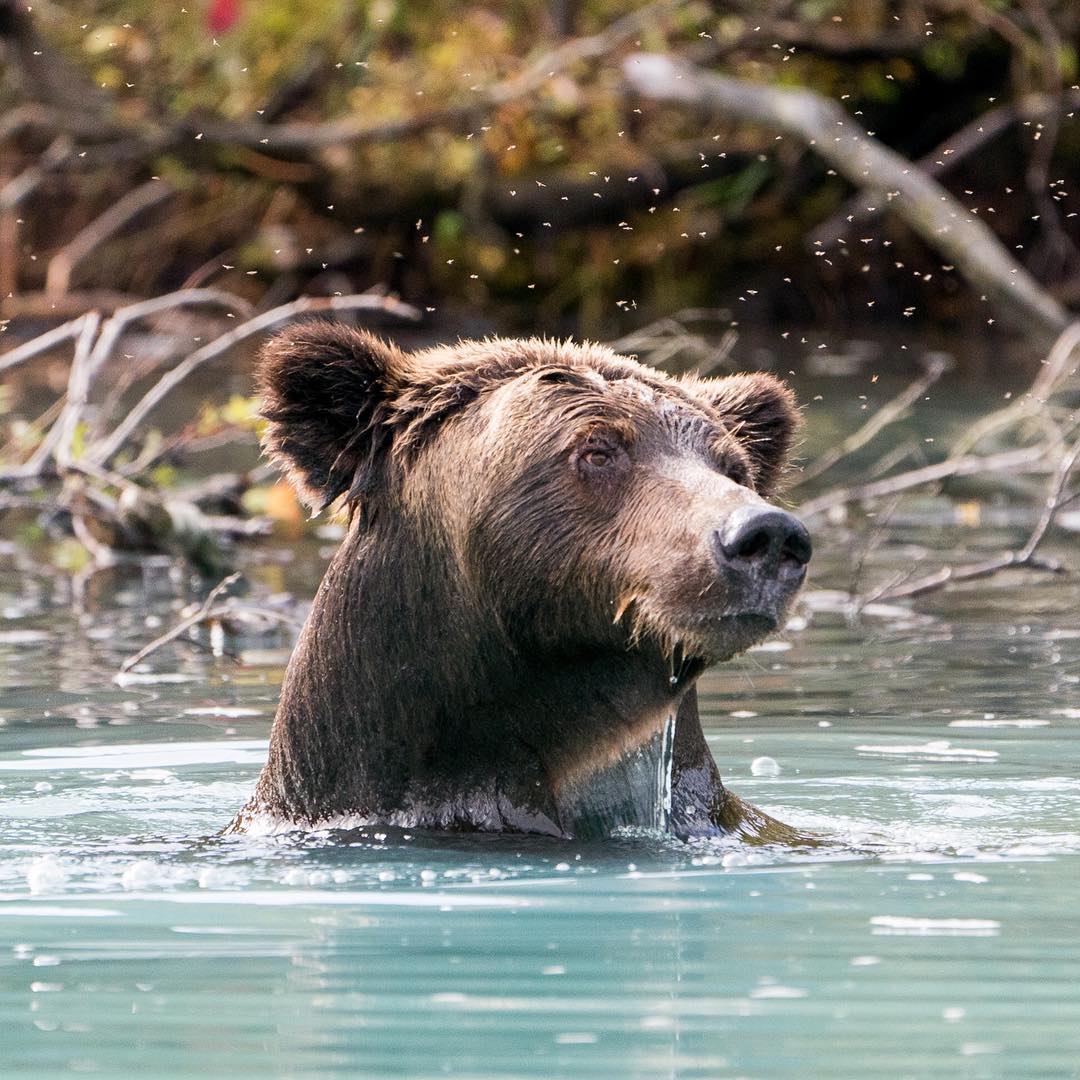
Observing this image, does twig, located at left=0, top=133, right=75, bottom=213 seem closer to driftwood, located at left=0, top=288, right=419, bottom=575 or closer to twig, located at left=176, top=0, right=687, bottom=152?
twig, located at left=176, top=0, right=687, bottom=152

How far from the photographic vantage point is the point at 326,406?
550 cm

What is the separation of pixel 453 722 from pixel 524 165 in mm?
18565

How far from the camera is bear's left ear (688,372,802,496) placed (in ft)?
19.2

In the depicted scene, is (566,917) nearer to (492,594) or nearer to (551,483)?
(492,594)

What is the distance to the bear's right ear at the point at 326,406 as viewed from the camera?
5.43m

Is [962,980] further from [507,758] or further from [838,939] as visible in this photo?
[507,758]

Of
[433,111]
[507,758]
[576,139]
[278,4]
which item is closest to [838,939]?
Answer: [507,758]

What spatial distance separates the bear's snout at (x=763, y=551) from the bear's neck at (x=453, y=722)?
19.3 inches

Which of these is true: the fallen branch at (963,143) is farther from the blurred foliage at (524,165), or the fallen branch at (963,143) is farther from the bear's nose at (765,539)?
the bear's nose at (765,539)

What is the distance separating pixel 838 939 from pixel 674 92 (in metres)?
12.9

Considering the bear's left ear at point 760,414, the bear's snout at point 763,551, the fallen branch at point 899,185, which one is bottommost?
the bear's snout at point 763,551

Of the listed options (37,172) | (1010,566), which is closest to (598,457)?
(1010,566)

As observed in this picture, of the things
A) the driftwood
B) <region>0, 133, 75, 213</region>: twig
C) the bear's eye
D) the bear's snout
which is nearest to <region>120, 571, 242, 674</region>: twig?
the driftwood

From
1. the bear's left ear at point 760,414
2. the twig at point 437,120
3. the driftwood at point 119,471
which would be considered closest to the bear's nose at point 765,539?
the bear's left ear at point 760,414
